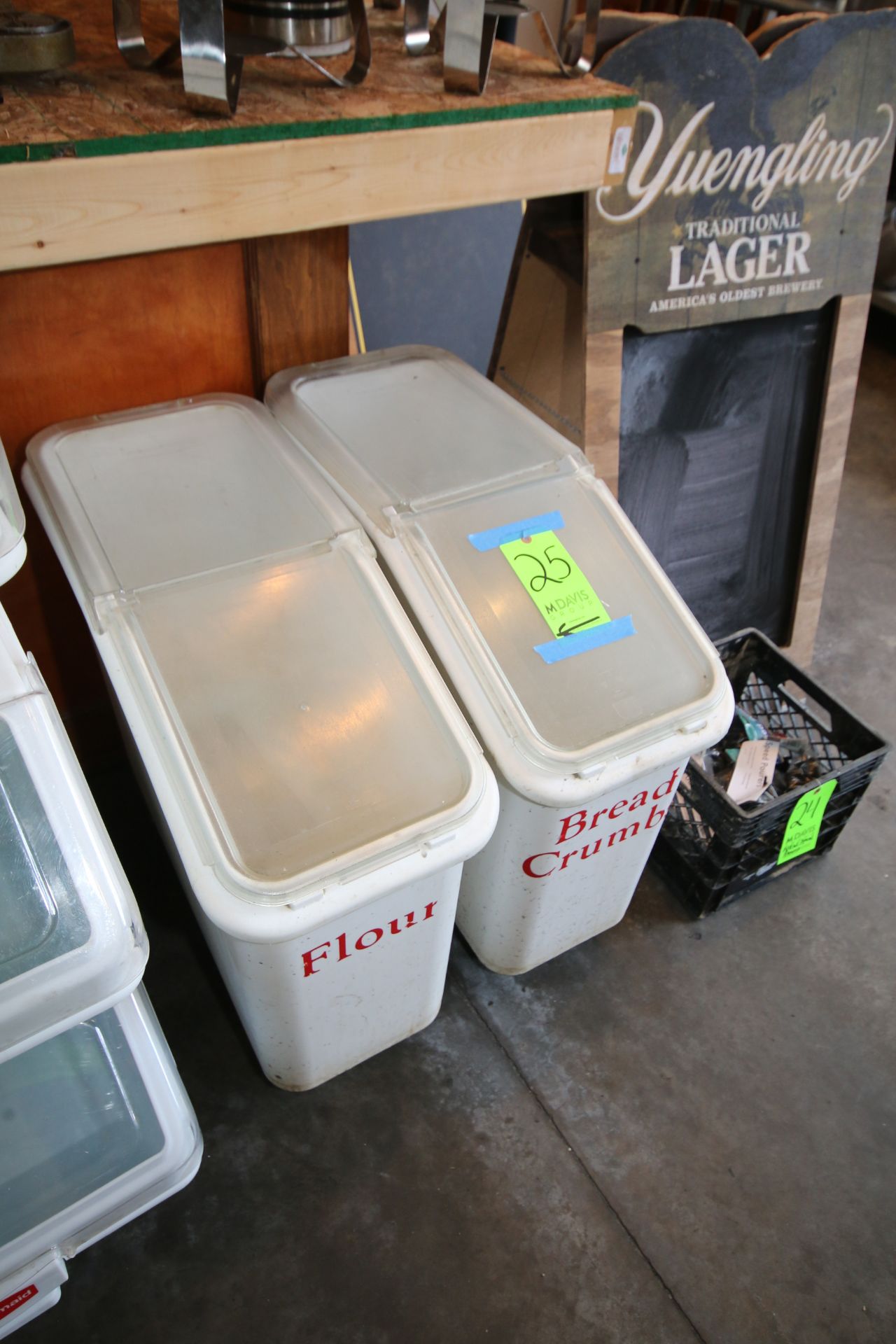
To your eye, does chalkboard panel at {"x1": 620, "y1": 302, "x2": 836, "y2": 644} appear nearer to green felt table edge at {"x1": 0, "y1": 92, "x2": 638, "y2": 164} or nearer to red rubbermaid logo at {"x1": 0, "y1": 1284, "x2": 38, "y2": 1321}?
green felt table edge at {"x1": 0, "y1": 92, "x2": 638, "y2": 164}

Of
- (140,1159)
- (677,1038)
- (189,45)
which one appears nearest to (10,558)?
(189,45)

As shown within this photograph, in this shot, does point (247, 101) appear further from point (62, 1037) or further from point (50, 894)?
point (62, 1037)

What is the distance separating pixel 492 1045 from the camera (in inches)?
66.8

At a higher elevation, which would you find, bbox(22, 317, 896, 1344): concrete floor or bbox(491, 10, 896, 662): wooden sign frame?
bbox(491, 10, 896, 662): wooden sign frame

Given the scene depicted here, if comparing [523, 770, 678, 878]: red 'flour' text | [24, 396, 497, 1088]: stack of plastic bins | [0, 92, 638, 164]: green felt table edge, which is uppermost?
[0, 92, 638, 164]: green felt table edge

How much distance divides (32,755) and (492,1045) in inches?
42.1

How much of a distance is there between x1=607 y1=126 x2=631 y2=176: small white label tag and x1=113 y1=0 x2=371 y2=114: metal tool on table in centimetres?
42

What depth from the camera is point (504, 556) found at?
145cm

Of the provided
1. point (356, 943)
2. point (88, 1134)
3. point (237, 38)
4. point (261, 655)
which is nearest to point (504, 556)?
point (261, 655)

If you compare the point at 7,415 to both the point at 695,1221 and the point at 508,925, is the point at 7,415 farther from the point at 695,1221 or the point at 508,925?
the point at 695,1221

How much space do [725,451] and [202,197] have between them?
4.60 feet

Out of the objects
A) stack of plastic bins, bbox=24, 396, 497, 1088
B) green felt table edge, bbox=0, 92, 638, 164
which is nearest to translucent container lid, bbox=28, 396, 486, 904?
stack of plastic bins, bbox=24, 396, 497, 1088

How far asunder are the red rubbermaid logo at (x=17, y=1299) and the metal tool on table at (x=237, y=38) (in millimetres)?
1521

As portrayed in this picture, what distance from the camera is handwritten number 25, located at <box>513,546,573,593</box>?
144cm
